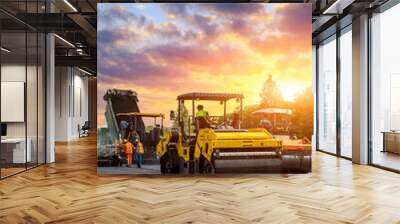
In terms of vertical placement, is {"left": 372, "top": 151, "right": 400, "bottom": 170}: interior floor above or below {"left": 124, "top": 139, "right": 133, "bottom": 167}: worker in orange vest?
below

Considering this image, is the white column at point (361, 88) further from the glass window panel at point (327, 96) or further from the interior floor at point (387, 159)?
the glass window panel at point (327, 96)

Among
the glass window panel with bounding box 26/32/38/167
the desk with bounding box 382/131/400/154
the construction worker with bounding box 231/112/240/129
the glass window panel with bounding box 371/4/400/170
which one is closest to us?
the construction worker with bounding box 231/112/240/129

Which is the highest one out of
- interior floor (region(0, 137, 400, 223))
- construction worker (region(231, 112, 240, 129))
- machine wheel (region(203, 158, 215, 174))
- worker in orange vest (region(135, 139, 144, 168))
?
construction worker (region(231, 112, 240, 129))

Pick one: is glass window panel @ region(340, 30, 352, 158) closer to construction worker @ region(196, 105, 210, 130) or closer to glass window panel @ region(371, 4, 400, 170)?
glass window panel @ region(371, 4, 400, 170)

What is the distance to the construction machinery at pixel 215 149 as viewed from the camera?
7059 millimetres

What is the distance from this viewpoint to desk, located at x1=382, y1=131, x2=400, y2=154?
25.2 feet

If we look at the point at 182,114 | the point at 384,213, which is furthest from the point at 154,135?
the point at 384,213

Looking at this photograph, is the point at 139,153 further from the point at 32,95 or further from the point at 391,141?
the point at 391,141

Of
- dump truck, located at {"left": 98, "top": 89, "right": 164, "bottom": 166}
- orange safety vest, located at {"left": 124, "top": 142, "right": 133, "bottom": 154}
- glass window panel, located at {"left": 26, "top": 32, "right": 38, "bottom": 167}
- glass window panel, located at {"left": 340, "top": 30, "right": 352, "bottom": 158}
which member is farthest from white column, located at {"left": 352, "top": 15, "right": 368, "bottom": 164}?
glass window panel, located at {"left": 26, "top": 32, "right": 38, "bottom": 167}

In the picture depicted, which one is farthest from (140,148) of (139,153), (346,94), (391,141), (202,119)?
(346,94)

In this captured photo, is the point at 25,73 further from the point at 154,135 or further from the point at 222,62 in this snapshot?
the point at 222,62

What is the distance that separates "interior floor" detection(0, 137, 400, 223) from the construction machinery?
0.19 metres

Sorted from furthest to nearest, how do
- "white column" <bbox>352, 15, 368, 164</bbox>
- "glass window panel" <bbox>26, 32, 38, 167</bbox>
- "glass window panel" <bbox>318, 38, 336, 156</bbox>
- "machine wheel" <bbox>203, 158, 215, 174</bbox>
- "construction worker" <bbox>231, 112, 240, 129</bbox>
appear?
"glass window panel" <bbox>318, 38, 336, 156</bbox>
"white column" <bbox>352, 15, 368, 164</bbox>
"glass window panel" <bbox>26, 32, 38, 167</bbox>
"construction worker" <bbox>231, 112, 240, 129</bbox>
"machine wheel" <bbox>203, 158, 215, 174</bbox>

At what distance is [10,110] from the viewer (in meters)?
7.47
